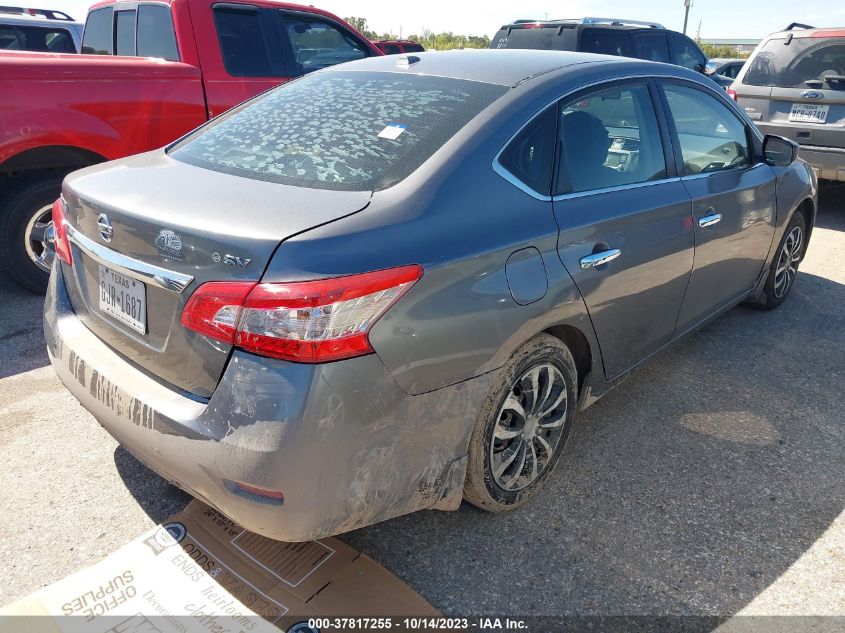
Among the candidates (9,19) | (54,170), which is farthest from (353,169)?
(9,19)

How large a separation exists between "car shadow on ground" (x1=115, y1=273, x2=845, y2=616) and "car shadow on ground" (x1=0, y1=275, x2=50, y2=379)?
1.22m

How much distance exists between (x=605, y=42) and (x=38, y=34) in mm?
7092

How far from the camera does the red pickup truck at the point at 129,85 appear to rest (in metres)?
4.19

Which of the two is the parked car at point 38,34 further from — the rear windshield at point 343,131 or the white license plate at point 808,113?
the white license plate at point 808,113

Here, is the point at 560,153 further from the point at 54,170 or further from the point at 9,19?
the point at 9,19

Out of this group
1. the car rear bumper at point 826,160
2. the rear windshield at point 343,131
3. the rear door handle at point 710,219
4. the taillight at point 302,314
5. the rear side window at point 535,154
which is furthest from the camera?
the car rear bumper at point 826,160

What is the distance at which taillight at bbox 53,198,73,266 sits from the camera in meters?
2.50

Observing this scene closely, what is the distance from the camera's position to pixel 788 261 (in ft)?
15.1

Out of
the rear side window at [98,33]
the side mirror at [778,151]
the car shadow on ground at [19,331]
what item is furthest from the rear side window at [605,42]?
the car shadow on ground at [19,331]

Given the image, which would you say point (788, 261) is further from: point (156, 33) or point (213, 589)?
point (156, 33)

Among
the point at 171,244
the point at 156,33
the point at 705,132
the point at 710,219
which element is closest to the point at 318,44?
the point at 156,33

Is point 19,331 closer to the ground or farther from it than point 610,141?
closer to the ground

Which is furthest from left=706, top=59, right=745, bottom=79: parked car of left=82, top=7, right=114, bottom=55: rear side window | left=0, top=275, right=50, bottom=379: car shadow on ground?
left=0, top=275, right=50, bottom=379: car shadow on ground

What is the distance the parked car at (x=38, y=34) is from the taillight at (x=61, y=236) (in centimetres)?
656
